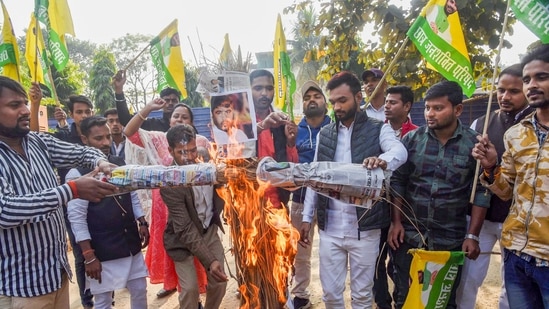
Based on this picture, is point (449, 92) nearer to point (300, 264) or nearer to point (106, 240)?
point (300, 264)

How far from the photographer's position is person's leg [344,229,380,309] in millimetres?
3143

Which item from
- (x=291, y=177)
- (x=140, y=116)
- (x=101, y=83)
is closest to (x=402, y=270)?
(x=291, y=177)

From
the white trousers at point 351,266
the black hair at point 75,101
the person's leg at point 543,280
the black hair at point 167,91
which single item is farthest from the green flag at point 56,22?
the person's leg at point 543,280

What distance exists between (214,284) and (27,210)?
5.40ft

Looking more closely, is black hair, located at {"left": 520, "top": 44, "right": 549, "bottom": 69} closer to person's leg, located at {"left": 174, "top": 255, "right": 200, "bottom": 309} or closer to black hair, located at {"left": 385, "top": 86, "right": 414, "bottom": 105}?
black hair, located at {"left": 385, "top": 86, "right": 414, "bottom": 105}

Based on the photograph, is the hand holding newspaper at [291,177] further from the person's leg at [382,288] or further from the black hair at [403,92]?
the black hair at [403,92]

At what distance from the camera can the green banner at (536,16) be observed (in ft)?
9.25

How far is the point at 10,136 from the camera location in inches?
97.3

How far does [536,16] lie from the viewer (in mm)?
2871

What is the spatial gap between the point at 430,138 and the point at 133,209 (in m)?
2.78

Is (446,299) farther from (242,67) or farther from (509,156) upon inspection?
(242,67)

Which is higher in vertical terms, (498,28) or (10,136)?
(498,28)

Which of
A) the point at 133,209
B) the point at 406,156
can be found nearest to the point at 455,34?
the point at 406,156

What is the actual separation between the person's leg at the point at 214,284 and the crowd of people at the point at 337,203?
0.6 inches
